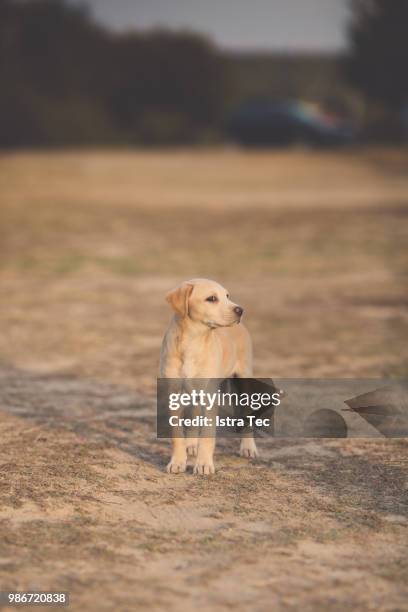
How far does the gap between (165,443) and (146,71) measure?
44850mm

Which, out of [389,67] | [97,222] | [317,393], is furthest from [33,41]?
→ [317,393]

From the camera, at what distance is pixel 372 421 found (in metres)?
6.86

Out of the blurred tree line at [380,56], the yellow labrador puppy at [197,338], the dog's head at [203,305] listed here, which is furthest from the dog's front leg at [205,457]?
the blurred tree line at [380,56]

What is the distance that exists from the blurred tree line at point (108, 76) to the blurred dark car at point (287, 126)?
5.52m

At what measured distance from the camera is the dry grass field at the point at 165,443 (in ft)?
13.9

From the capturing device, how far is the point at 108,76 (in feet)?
163

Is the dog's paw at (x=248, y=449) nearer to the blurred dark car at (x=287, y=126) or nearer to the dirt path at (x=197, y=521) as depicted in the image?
the dirt path at (x=197, y=521)

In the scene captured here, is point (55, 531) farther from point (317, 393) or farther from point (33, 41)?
point (33, 41)

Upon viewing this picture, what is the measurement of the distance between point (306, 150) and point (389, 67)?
1684 centimetres

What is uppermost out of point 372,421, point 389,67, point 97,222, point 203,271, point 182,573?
point 389,67

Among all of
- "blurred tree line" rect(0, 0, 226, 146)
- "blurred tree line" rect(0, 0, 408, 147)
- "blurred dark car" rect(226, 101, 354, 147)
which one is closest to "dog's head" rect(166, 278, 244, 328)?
"blurred dark car" rect(226, 101, 354, 147)

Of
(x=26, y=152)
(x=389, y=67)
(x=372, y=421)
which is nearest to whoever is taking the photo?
(x=372, y=421)

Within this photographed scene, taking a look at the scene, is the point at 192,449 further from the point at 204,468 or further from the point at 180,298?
the point at 180,298

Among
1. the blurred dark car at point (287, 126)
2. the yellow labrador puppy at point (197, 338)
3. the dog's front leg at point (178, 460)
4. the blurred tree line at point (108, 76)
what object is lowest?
the dog's front leg at point (178, 460)
